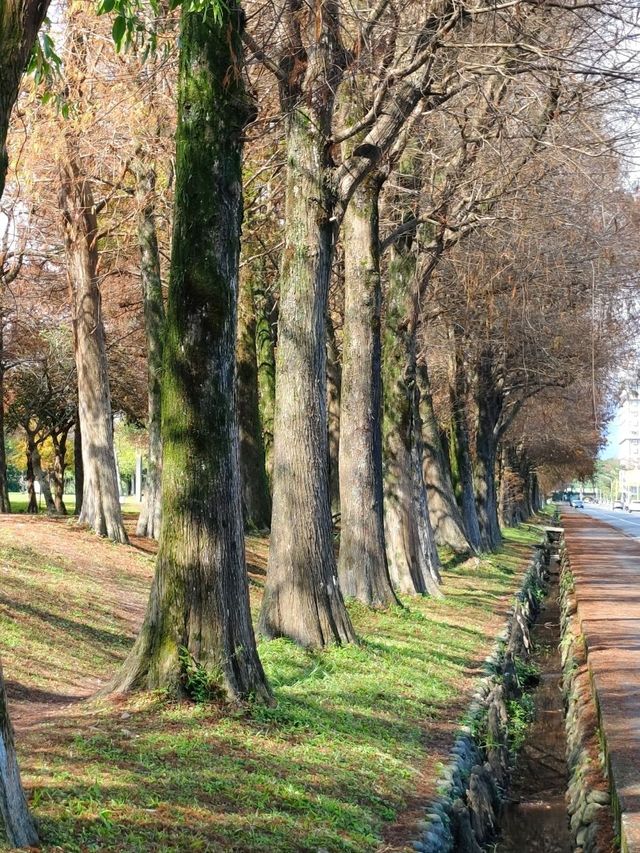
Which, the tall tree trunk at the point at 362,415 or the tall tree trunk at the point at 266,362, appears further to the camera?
the tall tree trunk at the point at 266,362

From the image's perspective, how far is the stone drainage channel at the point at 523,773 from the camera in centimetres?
890

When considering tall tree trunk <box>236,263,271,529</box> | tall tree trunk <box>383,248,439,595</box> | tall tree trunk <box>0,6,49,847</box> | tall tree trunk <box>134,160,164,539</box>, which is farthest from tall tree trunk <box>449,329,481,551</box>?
tall tree trunk <box>0,6,49,847</box>

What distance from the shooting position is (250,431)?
97.7ft

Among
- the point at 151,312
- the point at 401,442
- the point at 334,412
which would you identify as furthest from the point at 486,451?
the point at 151,312

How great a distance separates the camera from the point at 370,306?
17781 mm

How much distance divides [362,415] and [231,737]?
951 centimetres

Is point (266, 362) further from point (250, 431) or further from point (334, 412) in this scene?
point (334, 412)

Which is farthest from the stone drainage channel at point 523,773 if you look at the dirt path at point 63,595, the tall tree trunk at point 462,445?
the tall tree trunk at point 462,445

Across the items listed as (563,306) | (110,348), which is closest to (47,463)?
(110,348)

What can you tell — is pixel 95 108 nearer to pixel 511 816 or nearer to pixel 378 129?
pixel 378 129

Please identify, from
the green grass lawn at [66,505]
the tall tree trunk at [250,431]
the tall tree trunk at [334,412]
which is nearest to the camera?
the tall tree trunk at [250,431]

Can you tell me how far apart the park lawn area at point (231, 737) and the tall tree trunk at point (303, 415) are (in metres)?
0.67

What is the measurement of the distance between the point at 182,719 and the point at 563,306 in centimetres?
2318

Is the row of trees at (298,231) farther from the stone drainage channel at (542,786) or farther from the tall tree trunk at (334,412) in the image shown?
the stone drainage channel at (542,786)
